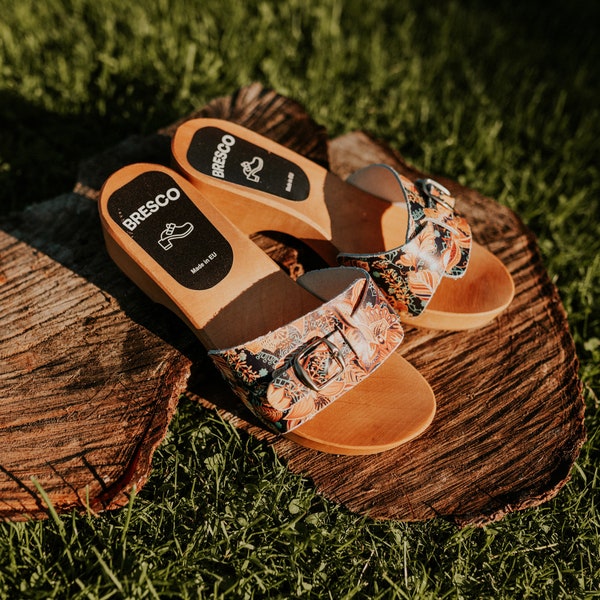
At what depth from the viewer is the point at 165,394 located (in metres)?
1.87

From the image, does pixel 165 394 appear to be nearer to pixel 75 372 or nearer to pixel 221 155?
pixel 75 372

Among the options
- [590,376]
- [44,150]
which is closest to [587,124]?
[590,376]

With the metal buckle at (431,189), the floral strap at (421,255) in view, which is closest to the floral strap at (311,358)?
the floral strap at (421,255)

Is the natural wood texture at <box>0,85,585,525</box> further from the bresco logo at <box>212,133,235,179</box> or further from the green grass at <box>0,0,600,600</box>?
the bresco logo at <box>212,133,235,179</box>

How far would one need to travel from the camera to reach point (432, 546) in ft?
6.23

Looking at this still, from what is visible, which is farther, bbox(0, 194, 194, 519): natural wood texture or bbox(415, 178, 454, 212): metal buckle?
bbox(415, 178, 454, 212): metal buckle

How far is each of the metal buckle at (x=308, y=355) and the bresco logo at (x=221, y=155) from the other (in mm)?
833

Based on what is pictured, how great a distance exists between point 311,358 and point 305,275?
1.38ft

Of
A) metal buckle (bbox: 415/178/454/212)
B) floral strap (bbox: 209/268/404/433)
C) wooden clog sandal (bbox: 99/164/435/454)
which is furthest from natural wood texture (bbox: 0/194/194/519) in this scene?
metal buckle (bbox: 415/178/454/212)

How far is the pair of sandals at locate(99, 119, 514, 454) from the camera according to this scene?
1.79 metres

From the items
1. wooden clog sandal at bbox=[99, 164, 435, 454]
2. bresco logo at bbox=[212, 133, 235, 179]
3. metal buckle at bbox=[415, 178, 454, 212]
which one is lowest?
wooden clog sandal at bbox=[99, 164, 435, 454]

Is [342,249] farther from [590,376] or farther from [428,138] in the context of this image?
[428,138]

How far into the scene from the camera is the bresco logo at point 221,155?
7.41 ft

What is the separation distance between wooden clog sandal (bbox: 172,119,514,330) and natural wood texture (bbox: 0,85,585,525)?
17 cm
